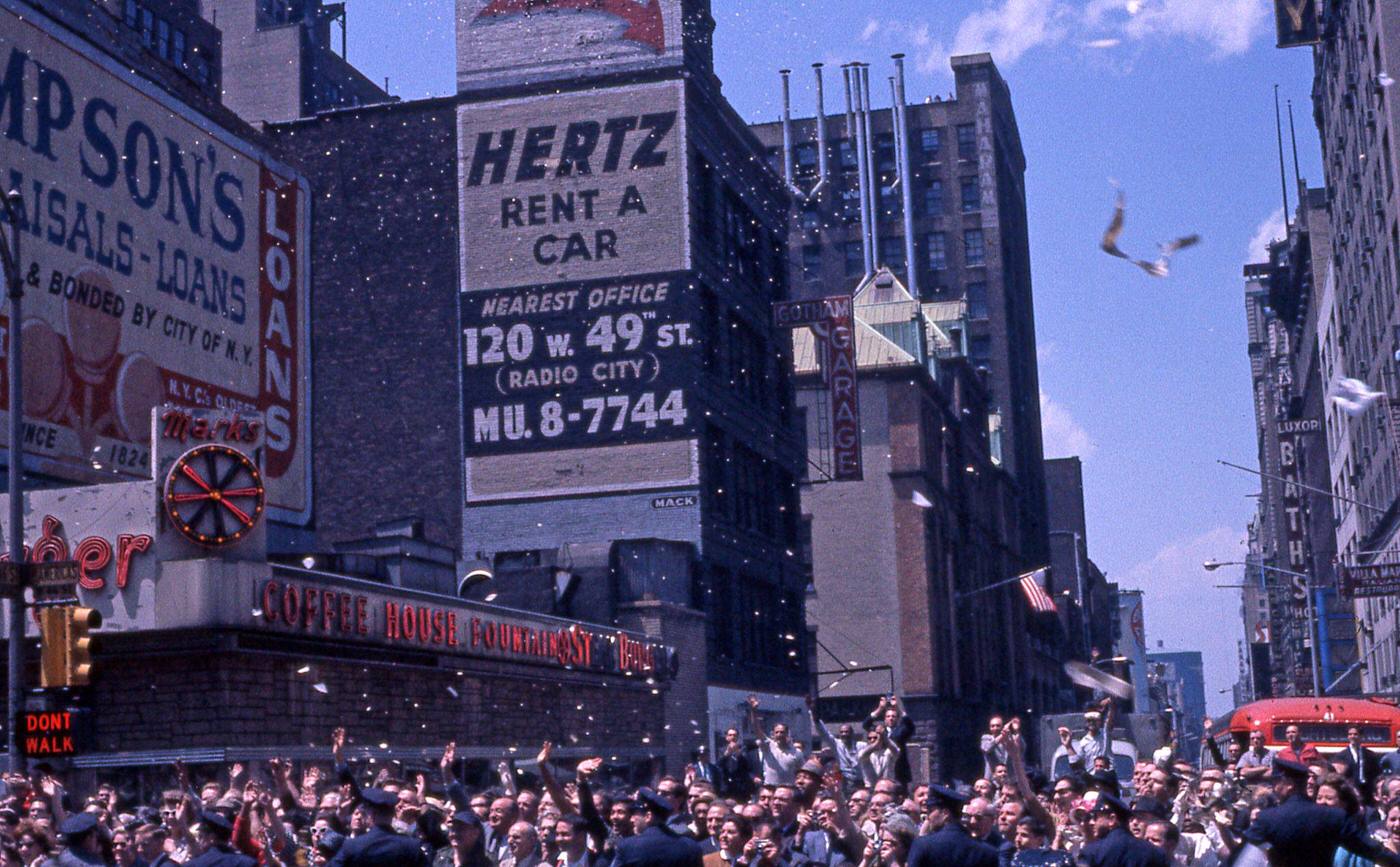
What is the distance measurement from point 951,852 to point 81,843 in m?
5.73

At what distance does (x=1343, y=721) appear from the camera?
29.1m

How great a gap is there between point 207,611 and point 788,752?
8.60 meters

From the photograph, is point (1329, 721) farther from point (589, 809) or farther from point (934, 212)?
point (934, 212)

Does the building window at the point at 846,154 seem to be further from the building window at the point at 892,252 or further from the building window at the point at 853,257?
the building window at the point at 853,257

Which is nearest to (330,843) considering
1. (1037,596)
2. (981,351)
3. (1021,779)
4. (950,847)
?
(950,847)

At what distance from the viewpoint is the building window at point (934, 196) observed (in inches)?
4021

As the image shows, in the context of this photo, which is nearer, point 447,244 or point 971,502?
point 447,244

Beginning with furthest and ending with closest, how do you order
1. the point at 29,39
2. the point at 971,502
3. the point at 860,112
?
the point at 860,112, the point at 971,502, the point at 29,39

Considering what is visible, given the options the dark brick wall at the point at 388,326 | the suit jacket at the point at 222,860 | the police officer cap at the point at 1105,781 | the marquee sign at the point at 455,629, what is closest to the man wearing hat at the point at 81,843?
the suit jacket at the point at 222,860

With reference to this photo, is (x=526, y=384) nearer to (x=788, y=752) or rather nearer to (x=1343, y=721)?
(x=1343, y=721)

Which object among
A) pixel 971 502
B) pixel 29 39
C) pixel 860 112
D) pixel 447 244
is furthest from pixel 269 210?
pixel 860 112

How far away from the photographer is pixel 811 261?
101m

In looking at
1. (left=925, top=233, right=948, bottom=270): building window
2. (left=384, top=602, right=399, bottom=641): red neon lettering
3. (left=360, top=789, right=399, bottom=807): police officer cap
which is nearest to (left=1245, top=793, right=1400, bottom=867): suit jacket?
(left=360, top=789, right=399, bottom=807): police officer cap

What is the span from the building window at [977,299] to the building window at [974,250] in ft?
3.59
